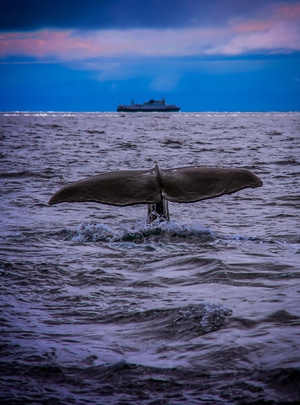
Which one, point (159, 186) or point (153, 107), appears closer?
point (159, 186)

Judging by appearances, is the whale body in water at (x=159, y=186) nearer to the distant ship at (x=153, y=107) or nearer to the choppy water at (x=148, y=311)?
the choppy water at (x=148, y=311)

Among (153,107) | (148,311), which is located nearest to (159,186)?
(148,311)

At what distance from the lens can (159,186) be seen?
6.67 metres

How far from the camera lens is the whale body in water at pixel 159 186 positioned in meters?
6.42

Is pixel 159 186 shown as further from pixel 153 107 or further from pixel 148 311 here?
pixel 153 107

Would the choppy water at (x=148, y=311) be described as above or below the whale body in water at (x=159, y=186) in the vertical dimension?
below

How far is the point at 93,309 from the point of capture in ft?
14.6

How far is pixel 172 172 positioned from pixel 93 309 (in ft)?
9.18

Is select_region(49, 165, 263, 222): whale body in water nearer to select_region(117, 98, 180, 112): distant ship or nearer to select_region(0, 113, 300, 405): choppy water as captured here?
select_region(0, 113, 300, 405): choppy water

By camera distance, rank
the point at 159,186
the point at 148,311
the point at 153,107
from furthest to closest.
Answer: the point at 153,107 < the point at 159,186 < the point at 148,311

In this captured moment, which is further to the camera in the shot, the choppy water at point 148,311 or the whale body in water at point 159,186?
the whale body in water at point 159,186

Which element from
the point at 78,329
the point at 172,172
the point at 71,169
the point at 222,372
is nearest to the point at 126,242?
the point at 172,172

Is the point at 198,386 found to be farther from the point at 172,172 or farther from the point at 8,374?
the point at 172,172

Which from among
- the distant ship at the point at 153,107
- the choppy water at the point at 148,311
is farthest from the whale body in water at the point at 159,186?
the distant ship at the point at 153,107
